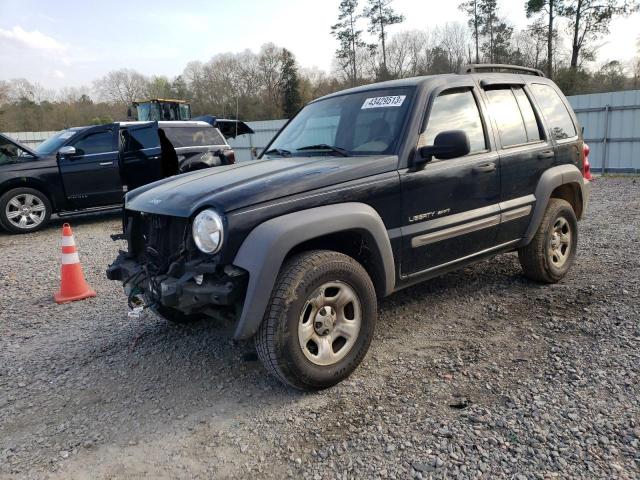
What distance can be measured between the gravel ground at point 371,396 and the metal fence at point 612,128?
452 inches

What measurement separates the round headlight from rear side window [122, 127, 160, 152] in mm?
7073

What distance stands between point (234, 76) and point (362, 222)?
5292 centimetres

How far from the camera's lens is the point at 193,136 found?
10.1 metres

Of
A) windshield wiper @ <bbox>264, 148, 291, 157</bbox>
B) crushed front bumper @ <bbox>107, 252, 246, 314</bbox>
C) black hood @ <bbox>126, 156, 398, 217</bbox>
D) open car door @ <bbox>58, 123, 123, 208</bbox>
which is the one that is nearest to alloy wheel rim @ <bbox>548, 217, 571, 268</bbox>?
black hood @ <bbox>126, 156, 398, 217</bbox>

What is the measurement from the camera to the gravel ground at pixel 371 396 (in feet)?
7.82

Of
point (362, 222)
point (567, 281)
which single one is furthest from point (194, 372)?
point (567, 281)

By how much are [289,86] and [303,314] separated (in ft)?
147

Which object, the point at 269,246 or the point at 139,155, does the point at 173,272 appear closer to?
the point at 269,246

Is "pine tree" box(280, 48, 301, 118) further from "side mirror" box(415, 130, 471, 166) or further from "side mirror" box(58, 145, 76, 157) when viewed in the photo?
"side mirror" box(415, 130, 471, 166)

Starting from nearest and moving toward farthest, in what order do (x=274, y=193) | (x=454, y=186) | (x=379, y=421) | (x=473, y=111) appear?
(x=379, y=421), (x=274, y=193), (x=454, y=186), (x=473, y=111)

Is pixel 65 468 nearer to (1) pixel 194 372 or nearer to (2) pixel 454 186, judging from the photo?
(1) pixel 194 372

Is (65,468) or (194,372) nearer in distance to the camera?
(65,468)

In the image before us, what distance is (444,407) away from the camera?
109 inches

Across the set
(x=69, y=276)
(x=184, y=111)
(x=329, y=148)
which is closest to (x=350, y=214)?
(x=329, y=148)
